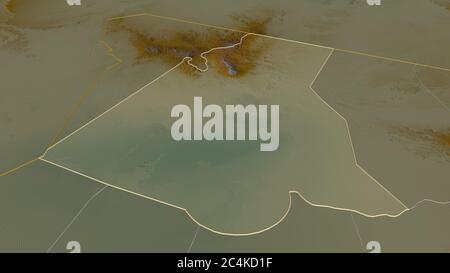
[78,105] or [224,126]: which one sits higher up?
[78,105]

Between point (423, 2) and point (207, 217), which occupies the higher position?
point (423, 2)

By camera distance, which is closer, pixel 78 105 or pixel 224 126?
pixel 224 126

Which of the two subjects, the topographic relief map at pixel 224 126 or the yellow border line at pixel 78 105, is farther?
the yellow border line at pixel 78 105

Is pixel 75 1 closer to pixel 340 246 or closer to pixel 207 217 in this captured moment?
pixel 207 217

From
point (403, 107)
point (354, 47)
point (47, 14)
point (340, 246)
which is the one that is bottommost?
point (340, 246)

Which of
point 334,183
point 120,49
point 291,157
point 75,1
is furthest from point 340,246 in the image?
point 75,1

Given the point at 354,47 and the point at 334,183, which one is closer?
the point at 334,183

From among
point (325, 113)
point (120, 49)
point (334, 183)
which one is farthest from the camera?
point (120, 49)

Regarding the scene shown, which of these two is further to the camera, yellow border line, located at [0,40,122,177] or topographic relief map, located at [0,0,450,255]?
yellow border line, located at [0,40,122,177]
